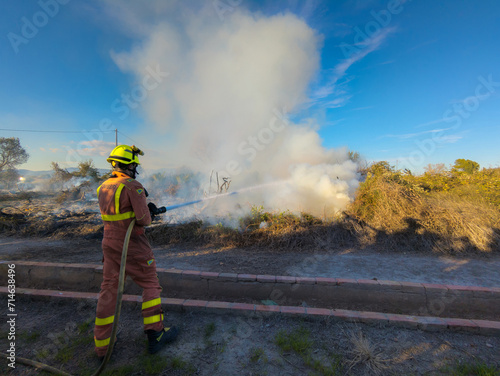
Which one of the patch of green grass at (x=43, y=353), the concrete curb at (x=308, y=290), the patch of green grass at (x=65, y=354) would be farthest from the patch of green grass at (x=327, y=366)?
the patch of green grass at (x=43, y=353)

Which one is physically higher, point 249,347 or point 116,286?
point 116,286

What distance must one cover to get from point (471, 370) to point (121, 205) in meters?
3.55

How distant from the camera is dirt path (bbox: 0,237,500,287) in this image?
3.87 meters

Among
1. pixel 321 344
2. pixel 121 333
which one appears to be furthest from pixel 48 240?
pixel 321 344

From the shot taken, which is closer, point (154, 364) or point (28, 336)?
point (154, 364)

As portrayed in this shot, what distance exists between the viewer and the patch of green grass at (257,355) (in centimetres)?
213

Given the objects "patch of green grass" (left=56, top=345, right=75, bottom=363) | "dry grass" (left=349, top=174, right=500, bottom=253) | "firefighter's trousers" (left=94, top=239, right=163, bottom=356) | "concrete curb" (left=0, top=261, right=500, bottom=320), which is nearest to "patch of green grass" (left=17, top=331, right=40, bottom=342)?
"patch of green grass" (left=56, top=345, right=75, bottom=363)

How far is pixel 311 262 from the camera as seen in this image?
4430 mm

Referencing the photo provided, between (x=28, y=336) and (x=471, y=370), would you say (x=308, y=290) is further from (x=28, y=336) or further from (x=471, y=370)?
(x=28, y=336)

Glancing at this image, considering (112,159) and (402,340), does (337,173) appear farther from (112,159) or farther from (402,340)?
(112,159)

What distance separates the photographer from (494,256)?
15.6 ft

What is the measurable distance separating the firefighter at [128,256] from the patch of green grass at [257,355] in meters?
0.84

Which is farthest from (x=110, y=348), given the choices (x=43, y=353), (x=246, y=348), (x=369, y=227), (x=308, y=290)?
(x=369, y=227)

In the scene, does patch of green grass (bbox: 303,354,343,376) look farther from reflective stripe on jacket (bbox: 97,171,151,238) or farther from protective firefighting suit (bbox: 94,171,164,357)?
reflective stripe on jacket (bbox: 97,171,151,238)
